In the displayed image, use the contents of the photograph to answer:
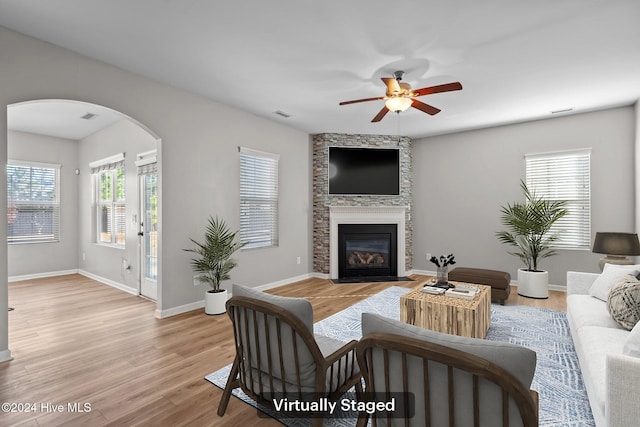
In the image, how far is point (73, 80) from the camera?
3068 mm

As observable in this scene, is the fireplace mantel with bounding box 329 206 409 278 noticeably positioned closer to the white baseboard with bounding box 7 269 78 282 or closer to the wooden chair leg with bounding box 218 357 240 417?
the wooden chair leg with bounding box 218 357 240 417

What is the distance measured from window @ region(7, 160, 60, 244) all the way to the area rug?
615cm

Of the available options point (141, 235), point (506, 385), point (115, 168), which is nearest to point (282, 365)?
point (506, 385)

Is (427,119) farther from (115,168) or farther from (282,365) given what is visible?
(115,168)

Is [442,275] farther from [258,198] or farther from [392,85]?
[258,198]

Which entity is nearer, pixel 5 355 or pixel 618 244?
pixel 5 355

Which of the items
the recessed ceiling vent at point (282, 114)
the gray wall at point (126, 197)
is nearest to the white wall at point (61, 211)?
the gray wall at point (126, 197)

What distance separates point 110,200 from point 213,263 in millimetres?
3247

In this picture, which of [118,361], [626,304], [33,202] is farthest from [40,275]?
[626,304]

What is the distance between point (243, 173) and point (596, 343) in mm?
4442

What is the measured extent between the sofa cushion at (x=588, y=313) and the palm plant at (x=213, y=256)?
3.65m

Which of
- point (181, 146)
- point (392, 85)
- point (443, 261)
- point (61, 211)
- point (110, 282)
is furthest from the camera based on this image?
point (61, 211)

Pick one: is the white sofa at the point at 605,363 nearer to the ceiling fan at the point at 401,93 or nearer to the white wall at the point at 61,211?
the ceiling fan at the point at 401,93

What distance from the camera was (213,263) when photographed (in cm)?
409
